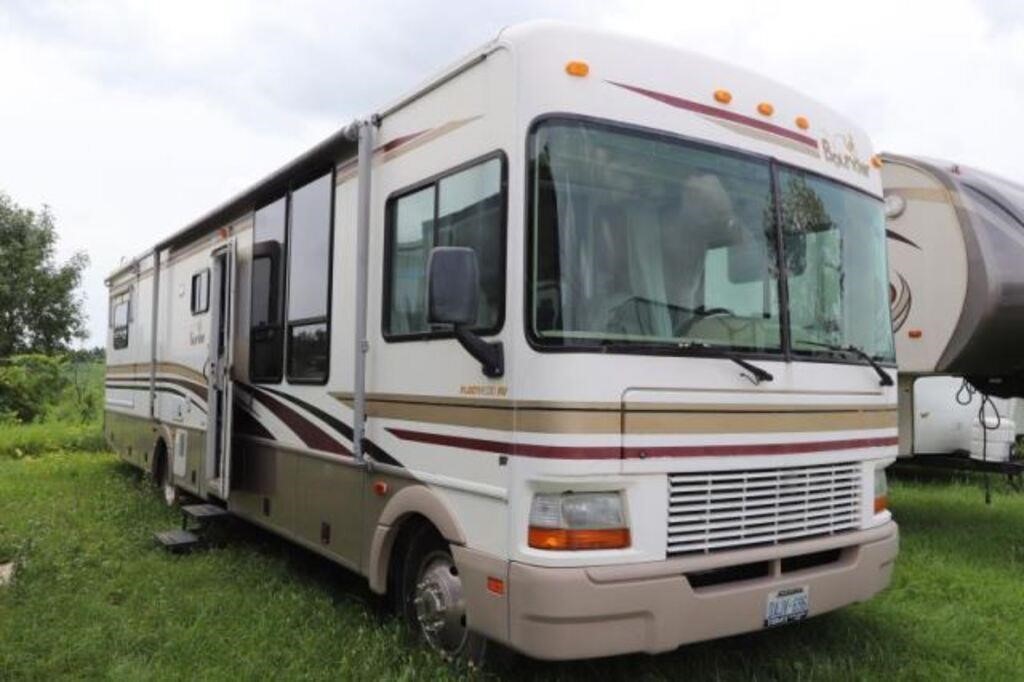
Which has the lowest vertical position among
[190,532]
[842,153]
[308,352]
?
[190,532]

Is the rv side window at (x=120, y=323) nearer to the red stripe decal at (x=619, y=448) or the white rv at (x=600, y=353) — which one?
the white rv at (x=600, y=353)

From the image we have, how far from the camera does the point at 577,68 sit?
3.80 m

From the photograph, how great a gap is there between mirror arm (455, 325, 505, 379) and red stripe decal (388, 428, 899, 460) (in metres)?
0.29

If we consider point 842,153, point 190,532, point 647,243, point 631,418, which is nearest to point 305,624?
point 631,418

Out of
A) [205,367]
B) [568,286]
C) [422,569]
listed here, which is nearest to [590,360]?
[568,286]

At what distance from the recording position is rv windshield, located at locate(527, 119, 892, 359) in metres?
3.69

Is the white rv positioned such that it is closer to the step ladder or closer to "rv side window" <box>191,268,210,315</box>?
the step ladder

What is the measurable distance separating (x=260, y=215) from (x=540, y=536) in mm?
3857

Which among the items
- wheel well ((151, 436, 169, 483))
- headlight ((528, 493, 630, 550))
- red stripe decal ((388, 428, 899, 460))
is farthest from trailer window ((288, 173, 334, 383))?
wheel well ((151, 436, 169, 483))

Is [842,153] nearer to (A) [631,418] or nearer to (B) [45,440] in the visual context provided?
(A) [631,418]

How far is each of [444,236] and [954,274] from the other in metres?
4.65

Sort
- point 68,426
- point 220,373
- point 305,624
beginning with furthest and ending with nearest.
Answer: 1. point 68,426
2. point 220,373
3. point 305,624

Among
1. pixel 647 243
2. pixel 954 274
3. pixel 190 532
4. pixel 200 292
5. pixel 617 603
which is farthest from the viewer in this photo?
pixel 200 292

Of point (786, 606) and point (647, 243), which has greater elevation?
point (647, 243)
